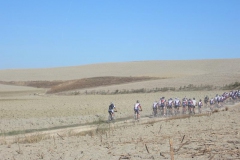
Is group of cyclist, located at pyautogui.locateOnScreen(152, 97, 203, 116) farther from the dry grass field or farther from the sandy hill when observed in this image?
the sandy hill

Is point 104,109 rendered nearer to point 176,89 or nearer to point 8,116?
point 8,116

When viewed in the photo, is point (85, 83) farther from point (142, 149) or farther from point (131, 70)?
point (142, 149)

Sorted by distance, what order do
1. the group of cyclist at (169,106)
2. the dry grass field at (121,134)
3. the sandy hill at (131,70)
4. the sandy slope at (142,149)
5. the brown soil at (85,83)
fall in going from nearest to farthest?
the sandy slope at (142,149) → the dry grass field at (121,134) → the group of cyclist at (169,106) → the brown soil at (85,83) → the sandy hill at (131,70)

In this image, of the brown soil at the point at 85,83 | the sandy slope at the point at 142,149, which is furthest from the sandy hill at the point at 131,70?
the sandy slope at the point at 142,149

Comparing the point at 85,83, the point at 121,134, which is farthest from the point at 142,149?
the point at 85,83

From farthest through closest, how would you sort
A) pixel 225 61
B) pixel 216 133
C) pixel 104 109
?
1. pixel 225 61
2. pixel 104 109
3. pixel 216 133

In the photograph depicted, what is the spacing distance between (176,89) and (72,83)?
25.2 meters

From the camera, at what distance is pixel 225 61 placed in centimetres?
10975

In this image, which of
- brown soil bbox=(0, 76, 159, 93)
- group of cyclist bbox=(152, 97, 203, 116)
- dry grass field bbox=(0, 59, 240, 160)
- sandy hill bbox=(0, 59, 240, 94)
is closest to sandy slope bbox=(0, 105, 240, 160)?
dry grass field bbox=(0, 59, 240, 160)

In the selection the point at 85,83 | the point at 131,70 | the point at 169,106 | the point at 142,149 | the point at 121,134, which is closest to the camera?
the point at 142,149

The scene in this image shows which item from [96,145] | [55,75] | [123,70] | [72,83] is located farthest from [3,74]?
[96,145]

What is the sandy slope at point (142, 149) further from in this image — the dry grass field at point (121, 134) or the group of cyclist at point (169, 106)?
the group of cyclist at point (169, 106)

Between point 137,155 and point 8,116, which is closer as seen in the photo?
point 137,155

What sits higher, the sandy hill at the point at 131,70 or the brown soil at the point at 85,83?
the sandy hill at the point at 131,70
